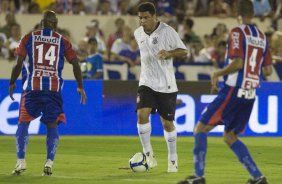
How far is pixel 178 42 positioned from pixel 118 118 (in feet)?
24.4

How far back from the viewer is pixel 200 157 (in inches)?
438

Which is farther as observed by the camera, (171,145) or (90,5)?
(90,5)

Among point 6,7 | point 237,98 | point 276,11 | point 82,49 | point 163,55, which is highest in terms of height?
point 163,55

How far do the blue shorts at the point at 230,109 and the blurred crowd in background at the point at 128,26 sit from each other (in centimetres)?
1106

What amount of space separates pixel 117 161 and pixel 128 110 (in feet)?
19.1

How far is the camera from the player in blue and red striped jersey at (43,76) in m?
12.9

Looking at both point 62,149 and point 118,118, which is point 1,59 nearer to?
point 118,118

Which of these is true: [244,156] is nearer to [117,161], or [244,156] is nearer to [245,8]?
[245,8]

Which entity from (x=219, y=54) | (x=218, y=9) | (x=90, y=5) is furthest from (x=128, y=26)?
(x=218, y=9)

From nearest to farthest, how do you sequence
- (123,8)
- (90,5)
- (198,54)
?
(198,54) < (123,8) < (90,5)

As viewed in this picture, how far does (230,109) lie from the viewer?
36.6 ft

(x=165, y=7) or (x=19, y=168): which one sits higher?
(x=165, y=7)

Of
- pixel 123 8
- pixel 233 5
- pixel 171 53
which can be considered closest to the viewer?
pixel 171 53

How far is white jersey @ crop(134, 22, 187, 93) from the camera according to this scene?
1386 centimetres
